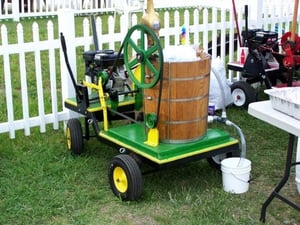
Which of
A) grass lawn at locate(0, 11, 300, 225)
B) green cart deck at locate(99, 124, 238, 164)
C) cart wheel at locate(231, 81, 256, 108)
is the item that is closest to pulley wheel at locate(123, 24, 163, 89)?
green cart deck at locate(99, 124, 238, 164)

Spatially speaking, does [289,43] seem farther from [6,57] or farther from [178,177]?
[6,57]

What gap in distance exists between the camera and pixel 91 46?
5598 millimetres

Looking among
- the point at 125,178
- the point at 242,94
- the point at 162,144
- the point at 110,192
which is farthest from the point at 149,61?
the point at 242,94

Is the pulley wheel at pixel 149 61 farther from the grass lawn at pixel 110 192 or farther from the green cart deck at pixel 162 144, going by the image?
the grass lawn at pixel 110 192

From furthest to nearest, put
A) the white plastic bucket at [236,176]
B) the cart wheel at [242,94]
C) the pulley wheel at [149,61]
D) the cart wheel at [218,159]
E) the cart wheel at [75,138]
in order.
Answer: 1. the cart wheel at [242,94]
2. the cart wheel at [75,138]
3. the cart wheel at [218,159]
4. the white plastic bucket at [236,176]
5. the pulley wheel at [149,61]

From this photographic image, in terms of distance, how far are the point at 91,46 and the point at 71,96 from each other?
0.63 meters

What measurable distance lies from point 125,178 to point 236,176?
2.60 ft

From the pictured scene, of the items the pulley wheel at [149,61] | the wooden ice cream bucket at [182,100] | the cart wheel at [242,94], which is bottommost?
the cart wheel at [242,94]

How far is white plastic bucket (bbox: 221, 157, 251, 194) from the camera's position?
12.9 ft

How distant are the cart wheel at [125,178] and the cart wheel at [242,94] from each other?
99.6 inches

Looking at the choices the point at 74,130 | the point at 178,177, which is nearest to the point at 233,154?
the point at 178,177

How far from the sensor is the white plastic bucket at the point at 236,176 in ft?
12.9

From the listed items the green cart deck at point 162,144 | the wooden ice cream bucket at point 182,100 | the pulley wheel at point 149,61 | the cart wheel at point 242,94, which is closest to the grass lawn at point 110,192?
the green cart deck at point 162,144

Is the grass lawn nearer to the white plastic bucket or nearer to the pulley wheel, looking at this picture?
the white plastic bucket
